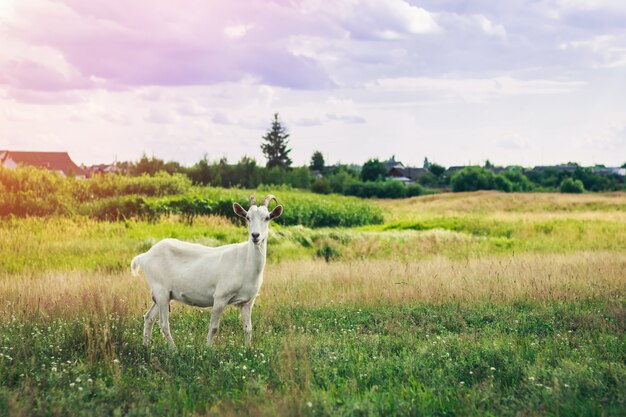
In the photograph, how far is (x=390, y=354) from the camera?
8.78m

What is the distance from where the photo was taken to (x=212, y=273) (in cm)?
914

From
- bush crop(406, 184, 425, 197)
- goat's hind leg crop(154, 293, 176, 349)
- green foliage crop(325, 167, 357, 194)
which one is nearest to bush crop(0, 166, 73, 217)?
goat's hind leg crop(154, 293, 176, 349)

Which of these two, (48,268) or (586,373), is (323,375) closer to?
(586,373)

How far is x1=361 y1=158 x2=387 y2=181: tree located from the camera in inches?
4242

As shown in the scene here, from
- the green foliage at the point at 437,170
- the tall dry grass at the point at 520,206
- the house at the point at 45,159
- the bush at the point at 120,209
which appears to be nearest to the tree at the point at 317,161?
the green foliage at the point at 437,170

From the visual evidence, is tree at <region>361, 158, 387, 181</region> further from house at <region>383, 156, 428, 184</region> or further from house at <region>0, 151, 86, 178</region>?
house at <region>0, 151, 86, 178</region>

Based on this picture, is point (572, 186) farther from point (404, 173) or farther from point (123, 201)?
point (123, 201)

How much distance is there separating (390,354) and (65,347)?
452cm

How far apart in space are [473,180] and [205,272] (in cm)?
9331

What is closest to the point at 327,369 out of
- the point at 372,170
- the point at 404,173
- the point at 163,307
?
the point at 163,307

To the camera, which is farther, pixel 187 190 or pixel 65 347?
pixel 187 190

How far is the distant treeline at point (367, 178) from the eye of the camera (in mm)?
68438

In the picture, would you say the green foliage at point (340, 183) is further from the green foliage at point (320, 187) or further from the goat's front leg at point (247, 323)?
the goat's front leg at point (247, 323)

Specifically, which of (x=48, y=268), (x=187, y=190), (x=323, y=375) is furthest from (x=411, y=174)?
(x=323, y=375)
